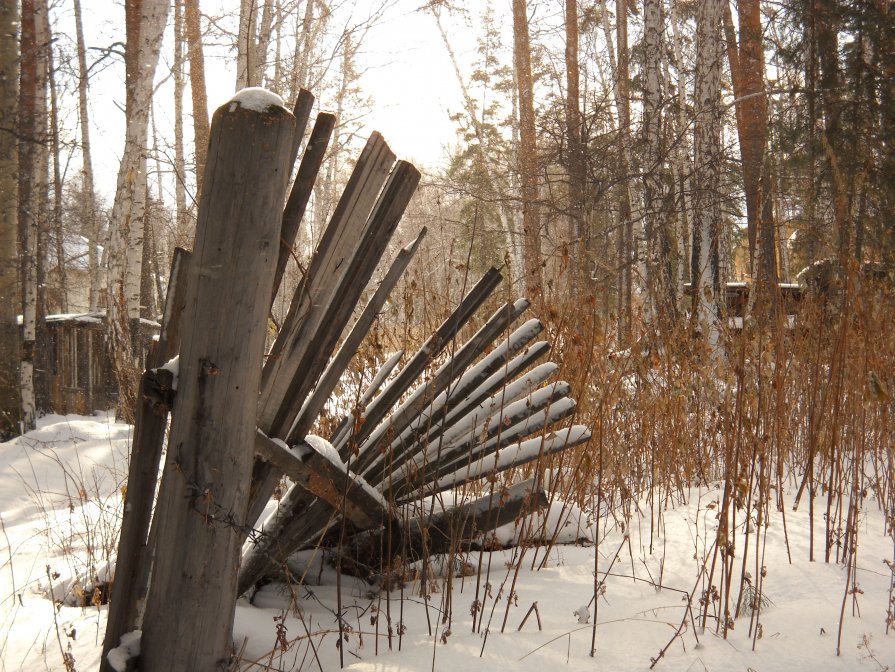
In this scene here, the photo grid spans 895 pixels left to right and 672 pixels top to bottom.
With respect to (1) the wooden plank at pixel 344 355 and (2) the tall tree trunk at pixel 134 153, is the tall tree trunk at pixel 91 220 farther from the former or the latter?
(1) the wooden plank at pixel 344 355

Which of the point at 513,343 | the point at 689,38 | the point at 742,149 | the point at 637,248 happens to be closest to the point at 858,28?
the point at 742,149

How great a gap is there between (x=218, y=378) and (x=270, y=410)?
0.33 m

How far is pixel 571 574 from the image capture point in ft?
8.18

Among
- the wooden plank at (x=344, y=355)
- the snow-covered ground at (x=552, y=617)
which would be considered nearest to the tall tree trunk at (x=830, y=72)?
the snow-covered ground at (x=552, y=617)

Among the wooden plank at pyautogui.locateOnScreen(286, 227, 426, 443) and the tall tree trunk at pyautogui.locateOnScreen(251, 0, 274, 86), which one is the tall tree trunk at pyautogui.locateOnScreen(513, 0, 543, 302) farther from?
the wooden plank at pyautogui.locateOnScreen(286, 227, 426, 443)

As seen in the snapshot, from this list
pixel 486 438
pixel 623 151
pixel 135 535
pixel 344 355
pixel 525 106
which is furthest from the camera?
pixel 525 106

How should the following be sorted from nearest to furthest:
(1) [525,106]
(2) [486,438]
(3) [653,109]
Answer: (2) [486,438], (3) [653,109], (1) [525,106]

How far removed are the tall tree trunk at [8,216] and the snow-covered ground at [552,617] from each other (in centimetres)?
538

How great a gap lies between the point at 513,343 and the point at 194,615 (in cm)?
127

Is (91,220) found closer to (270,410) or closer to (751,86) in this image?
(751,86)

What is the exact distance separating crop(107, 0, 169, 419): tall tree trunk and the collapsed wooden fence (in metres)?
5.73

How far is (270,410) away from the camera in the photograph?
1804 millimetres

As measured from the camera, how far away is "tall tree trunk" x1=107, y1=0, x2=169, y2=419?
7.25 meters

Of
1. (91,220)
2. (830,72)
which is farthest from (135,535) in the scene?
(91,220)
